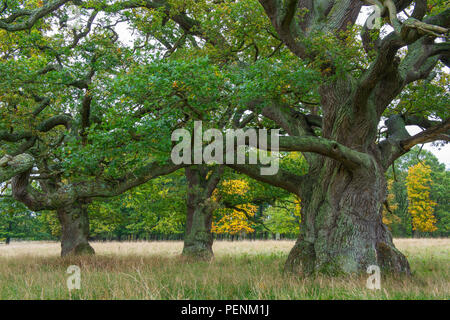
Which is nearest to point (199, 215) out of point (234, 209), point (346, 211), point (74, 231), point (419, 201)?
point (234, 209)

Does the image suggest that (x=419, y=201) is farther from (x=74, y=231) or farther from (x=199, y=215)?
(x=74, y=231)

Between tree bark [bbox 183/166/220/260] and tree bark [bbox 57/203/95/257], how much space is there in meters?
4.26

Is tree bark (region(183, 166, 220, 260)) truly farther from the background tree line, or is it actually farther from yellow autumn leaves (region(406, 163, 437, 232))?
yellow autumn leaves (region(406, 163, 437, 232))

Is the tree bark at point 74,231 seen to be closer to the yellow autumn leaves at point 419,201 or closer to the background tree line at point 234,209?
the background tree line at point 234,209

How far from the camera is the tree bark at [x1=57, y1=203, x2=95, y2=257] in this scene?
1399 centimetres

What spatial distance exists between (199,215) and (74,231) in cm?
546

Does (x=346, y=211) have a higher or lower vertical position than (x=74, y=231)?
higher

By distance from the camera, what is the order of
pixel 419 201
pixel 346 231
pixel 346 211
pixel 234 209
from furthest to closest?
pixel 419 201 → pixel 234 209 → pixel 346 211 → pixel 346 231

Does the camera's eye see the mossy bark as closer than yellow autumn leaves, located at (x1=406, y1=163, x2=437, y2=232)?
Yes

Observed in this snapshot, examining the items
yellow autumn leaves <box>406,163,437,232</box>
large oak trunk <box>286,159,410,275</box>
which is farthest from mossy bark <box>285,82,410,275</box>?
yellow autumn leaves <box>406,163,437,232</box>

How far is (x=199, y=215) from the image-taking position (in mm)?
15070

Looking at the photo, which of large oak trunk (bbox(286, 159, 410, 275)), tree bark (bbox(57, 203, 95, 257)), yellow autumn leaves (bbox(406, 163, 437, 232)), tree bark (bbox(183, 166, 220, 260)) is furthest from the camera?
yellow autumn leaves (bbox(406, 163, 437, 232))

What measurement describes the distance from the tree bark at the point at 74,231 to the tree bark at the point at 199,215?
14.0ft
